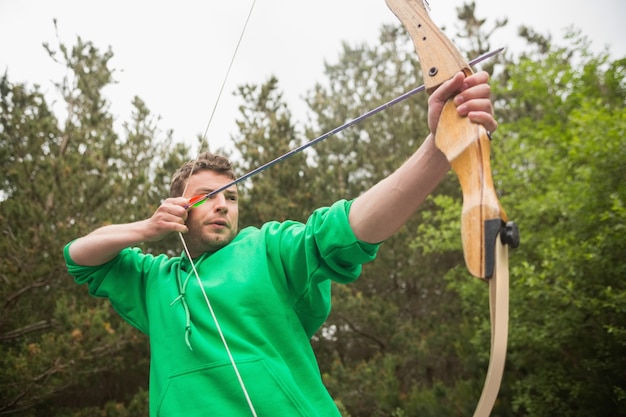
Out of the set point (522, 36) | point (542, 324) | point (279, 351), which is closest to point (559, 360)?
point (542, 324)

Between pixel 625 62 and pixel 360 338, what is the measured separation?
559cm

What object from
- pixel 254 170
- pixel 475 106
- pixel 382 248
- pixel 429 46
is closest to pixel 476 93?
pixel 475 106

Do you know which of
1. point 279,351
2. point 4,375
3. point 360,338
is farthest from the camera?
point 360,338

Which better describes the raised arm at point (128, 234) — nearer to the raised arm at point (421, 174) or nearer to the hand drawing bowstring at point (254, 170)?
the hand drawing bowstring at point (254, 170)

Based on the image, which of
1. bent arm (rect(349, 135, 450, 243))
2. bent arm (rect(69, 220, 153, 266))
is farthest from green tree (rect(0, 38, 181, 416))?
bent arm (rect(349, 135, 450, 243))

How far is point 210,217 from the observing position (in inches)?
60.3

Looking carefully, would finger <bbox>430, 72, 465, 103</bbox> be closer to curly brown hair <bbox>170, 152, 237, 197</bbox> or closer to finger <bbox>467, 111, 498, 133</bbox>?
finger <bbox>467, 111, 498, 133</bbox>

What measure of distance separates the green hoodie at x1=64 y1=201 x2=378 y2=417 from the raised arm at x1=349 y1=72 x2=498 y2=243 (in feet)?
0.19

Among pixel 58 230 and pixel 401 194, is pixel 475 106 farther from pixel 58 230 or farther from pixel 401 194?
pixel 58 230

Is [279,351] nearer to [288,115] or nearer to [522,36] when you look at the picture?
[288,115]

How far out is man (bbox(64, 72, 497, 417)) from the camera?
110 cm

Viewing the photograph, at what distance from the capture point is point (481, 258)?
3.00ft

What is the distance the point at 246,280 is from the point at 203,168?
46 centimetres

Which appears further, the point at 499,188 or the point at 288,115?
the point at 288,115
